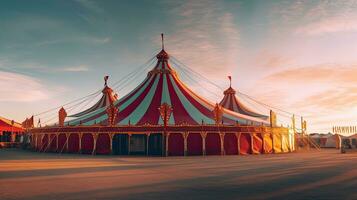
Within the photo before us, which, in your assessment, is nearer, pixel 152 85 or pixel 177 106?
pixel 177 106

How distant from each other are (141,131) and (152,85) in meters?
5.04

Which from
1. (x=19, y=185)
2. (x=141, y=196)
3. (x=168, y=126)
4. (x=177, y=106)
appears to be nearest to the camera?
(x=141, y=196)

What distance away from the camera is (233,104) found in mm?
35750

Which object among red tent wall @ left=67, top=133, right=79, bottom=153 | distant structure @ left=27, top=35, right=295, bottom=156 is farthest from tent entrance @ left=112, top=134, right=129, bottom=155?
red tent wall @ left=67, top=133, right=79, bottom=153

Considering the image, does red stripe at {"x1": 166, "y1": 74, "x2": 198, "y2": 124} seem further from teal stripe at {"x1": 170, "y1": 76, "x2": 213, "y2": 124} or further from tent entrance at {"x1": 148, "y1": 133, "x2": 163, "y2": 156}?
tent entrance at {"x1": 148, "y1": 133, "x2": 163, "y2": 156}

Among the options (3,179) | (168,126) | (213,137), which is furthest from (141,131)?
(3,179)

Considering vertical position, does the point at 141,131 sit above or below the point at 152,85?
below

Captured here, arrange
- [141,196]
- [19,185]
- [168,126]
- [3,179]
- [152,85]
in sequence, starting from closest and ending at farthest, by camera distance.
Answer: [141,196]
[19,185]
[3,179]
[168,126]
[152,85]

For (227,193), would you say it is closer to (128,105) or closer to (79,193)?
(79,193)

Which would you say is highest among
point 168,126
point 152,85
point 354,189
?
point 152,85

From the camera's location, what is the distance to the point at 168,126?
71.7 feet

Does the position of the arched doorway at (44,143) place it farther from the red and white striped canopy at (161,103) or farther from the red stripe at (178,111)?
the red stripe at (178,111)

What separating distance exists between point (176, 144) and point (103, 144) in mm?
5531

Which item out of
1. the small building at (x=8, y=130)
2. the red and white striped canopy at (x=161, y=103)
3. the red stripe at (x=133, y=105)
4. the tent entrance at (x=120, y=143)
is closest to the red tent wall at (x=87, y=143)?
the red and white striped canopy at (x=161, y=103)
